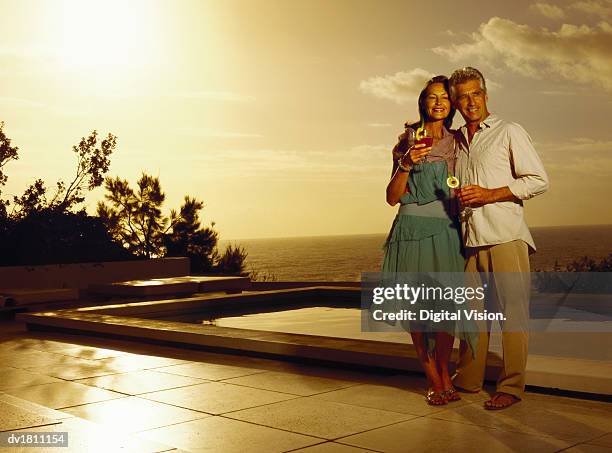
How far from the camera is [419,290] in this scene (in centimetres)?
466

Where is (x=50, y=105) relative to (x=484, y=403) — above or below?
above

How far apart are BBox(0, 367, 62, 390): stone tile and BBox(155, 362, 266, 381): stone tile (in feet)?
2.72

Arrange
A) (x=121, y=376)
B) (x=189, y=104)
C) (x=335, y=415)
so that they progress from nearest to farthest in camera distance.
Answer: (x=335, y=415), (x=121, y=376), (x=189, y=104)

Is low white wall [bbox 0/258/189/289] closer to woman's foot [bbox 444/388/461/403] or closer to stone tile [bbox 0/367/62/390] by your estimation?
stone tile [bbox 0/367/62/390]

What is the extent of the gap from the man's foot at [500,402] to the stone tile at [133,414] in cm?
157

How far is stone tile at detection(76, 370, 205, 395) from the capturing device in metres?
→ 5.60

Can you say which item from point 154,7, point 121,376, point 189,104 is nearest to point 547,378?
point 121,376

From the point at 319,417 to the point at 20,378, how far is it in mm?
2720

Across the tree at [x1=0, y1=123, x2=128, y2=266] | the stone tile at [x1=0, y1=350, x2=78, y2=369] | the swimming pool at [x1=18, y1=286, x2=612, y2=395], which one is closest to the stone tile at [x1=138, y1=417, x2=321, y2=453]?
the swimming pool at [x1=18, y1=286, x2=612, y2=395]

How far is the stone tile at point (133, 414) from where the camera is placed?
454cm

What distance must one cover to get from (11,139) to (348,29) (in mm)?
8517

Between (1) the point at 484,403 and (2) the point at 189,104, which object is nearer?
(1) the point at 484,403

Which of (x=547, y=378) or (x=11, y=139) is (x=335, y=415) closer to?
(x=547, y=378)

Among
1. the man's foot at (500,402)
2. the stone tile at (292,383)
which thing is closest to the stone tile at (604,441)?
the man's foot at (500,402)
